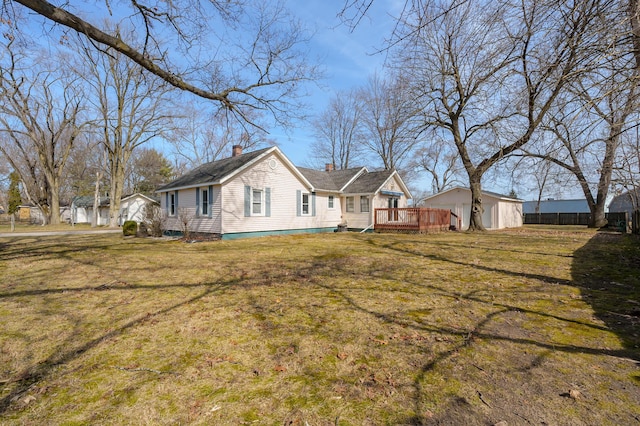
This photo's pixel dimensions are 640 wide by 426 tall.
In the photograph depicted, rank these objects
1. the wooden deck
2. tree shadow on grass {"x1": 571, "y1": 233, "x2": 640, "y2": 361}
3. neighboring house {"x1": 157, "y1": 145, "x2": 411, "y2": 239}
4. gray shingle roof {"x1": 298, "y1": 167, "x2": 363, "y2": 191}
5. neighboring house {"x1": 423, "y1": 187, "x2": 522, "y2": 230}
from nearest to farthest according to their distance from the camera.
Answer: tree shadow on grass {"x1": 571, "y1": 233, "x2": 640, "y2": 361}
neighboring house {"x1": 157, "y1": 145, "x2": 411, "y2": 239}
the wooden deck
gray shingle roof {"x1": 298, "y1": 167, "x2": 363, "y2": 191}
neighboring house {"x1": 423, "y1": 187, "x2": 522, "y2": 230}

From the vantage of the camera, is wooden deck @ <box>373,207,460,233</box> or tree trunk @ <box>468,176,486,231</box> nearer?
wooden deck @ <box>373,207,460,233</box>

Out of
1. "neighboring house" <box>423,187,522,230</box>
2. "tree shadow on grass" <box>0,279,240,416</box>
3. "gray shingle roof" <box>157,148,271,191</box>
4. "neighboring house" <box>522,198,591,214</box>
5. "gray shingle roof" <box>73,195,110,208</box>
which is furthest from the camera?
"neighboring house" <box>522,198,591,214</box>

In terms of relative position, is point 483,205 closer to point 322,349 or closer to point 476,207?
point 476,207

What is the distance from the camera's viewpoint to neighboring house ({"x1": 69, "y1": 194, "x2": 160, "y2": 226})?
34.6 metres

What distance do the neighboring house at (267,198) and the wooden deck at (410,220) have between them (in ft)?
4.25

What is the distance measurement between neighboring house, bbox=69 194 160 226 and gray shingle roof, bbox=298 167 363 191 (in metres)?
16.5

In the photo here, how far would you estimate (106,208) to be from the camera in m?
39.5

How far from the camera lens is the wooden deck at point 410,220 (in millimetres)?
17125

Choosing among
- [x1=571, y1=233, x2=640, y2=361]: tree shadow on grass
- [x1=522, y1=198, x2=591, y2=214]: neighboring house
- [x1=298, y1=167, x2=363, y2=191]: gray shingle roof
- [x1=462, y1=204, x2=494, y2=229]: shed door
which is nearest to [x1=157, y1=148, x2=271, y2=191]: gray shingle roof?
[x1=298, y1=167, x2=363, y2=191]: gray shingle roof

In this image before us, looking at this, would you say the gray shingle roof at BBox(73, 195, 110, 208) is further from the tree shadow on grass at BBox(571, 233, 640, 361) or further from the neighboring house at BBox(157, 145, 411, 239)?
the tree shadow on grass at BBox(571, 233, 640, 361)

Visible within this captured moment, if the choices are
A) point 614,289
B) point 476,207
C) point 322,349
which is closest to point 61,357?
point 322,349

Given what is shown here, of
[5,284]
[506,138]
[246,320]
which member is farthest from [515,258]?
[5,284]

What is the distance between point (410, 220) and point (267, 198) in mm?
8214

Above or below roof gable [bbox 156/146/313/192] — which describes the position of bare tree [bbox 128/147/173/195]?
above
